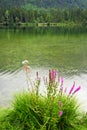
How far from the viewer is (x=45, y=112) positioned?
7.78m

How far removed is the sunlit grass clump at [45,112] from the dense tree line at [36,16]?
488ft

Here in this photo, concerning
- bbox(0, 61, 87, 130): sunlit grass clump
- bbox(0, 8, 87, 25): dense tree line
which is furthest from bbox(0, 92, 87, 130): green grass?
bbox(0, 8, 87, 25): dense tree line

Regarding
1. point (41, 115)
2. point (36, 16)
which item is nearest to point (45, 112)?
point (41, 115)

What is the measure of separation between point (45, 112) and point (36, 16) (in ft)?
546

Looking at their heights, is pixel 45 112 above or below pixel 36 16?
above

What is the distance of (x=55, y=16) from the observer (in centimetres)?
17650

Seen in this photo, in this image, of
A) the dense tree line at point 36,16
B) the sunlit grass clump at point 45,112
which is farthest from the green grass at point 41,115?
the dense tree line at point 36,16

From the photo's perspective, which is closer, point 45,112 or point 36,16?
point 45,112

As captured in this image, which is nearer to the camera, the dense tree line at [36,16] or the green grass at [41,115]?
the green grass at [41,115]

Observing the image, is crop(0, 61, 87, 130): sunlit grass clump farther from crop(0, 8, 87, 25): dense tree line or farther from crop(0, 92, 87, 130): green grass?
crop(0, 8, 87, 25): dense tree line

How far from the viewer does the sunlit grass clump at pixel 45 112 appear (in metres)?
7.66

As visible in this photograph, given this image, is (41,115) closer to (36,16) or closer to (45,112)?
(45,112)

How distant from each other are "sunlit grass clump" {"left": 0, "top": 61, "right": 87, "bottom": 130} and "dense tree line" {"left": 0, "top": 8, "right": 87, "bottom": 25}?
149 meters

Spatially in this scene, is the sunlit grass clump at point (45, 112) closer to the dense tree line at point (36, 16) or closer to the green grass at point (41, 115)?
the green grass at point (41, 115)
